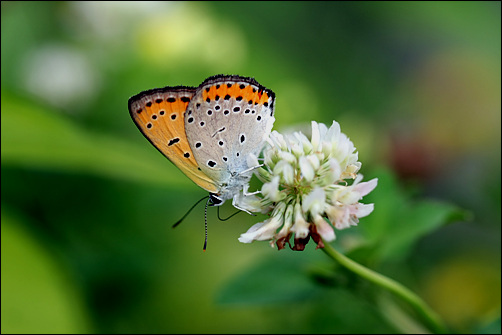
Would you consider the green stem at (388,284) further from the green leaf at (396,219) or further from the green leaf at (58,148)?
the green leaf at (58,148)

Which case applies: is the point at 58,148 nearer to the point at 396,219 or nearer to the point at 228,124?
the point at 228,124

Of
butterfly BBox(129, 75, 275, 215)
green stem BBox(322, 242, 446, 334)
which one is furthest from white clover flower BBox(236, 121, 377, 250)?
butterfly BBox(129, 75, 275, 215)

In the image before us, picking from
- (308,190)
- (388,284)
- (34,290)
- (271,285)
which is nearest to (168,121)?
(308,190)

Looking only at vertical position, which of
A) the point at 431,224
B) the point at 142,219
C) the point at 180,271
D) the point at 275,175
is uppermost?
the point at 275,175

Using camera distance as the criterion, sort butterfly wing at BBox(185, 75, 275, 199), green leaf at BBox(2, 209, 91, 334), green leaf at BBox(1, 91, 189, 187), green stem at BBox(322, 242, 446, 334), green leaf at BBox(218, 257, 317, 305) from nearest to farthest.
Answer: green stem at BBox(322, 242, 446, 334)
butterfly wing at BBox(185, 75, 275, 199)
green leaf at BBox(218, 257, 317, 305)
green leaf at BBox(2, 209, 91, 334)
green leaf at BBox(1, 91, 189, 187)

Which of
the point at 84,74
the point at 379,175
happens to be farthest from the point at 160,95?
the point at 84,74

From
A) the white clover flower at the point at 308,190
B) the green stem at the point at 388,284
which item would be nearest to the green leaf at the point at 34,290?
the white clover flower at the point at 308,190

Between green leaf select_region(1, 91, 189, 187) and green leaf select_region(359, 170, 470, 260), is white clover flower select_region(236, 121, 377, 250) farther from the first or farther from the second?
green leaf select_region(1, 91, 189, 187)

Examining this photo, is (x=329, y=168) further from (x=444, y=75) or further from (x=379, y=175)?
(x=444, y=75)
